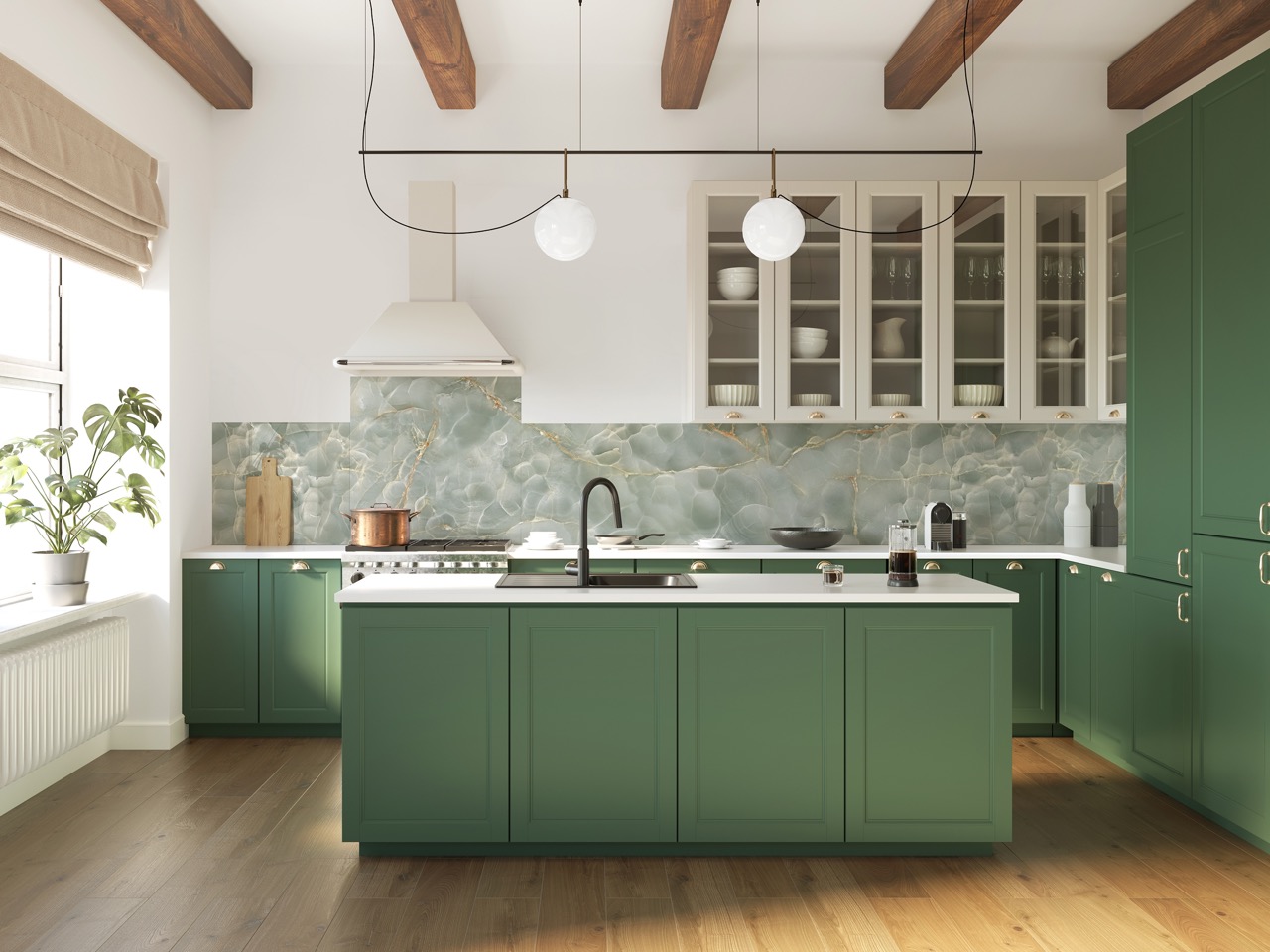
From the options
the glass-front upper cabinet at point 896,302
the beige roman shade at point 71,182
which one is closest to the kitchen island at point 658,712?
the glass-front upper cabinet at point 896,302

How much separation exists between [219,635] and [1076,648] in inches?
158

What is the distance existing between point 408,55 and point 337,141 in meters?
0.59

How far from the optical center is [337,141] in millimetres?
5012

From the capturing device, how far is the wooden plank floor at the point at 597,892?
259 cm

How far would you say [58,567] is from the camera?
12.6 feet

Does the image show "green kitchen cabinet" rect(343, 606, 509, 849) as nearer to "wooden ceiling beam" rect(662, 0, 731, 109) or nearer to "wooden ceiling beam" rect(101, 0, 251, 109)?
"wooden ceiling beam" rect(662, 0, 731, 109)

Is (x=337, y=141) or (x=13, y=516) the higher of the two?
(x=337, y=141)

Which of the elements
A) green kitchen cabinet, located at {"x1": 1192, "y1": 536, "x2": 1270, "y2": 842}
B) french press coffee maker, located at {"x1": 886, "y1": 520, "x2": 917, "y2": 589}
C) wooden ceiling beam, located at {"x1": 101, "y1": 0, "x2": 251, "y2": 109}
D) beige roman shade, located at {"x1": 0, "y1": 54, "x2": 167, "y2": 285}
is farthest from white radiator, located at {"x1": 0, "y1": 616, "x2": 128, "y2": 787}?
green kitchen cabinet, located at {"x1": 1192, "y1": 536, "x2": 1270, "y2": 842}

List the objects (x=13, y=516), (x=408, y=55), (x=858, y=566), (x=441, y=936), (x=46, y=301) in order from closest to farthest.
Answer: (x=441, y=936) < (x=13, y=516) < (x=46, y=301) < (x=858, y=566) < (x=408, y=55)

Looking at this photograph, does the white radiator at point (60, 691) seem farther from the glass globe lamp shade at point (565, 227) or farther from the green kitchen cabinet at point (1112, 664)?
the green kitchen cabinet at point (1112, 664)

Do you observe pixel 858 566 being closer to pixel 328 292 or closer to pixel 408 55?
pixel 328 292

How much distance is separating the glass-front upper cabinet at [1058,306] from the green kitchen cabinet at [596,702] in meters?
2.68

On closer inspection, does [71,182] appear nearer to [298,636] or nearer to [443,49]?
[443,49]

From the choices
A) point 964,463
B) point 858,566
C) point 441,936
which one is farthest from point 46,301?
point 964,463
